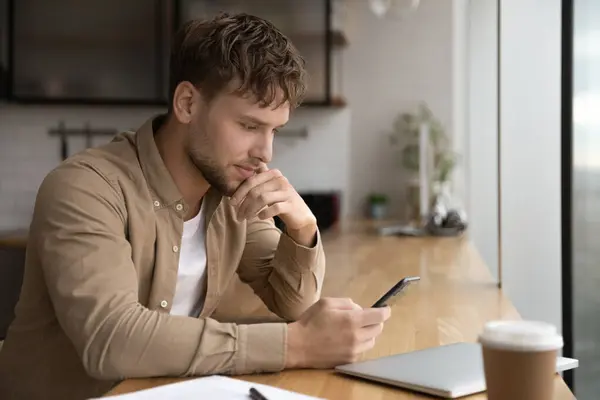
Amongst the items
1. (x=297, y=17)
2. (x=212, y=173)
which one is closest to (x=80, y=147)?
(x=297, y=17)

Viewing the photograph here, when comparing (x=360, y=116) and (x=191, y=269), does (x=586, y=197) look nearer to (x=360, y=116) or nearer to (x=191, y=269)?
(x=191, y=269)

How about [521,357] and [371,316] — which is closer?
[521,357]

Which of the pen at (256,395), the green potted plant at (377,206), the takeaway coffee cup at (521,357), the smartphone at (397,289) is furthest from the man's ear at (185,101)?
the green potted plant at (377,206)

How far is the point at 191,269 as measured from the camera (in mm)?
1580

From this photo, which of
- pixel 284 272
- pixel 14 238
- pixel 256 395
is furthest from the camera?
pixel 14 238

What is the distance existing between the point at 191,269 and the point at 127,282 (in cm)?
32

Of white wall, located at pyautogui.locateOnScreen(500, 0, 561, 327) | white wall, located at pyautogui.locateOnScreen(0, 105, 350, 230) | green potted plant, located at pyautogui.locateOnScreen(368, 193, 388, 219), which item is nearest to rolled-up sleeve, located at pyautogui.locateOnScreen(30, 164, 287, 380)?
white wall, located at pyautogui.locateOnScreen(500, 0, 561, 327)

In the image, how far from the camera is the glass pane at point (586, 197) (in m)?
1.91

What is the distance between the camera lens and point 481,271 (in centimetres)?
250

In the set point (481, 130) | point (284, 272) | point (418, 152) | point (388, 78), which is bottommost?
point (284, 272)

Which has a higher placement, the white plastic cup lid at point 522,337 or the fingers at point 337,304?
the white plastic cup lid at point 522,337

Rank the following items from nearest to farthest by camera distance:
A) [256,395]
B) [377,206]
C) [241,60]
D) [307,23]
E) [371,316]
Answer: [256,395]
[371,316]
[241,60]
[307,23]
[377,206]

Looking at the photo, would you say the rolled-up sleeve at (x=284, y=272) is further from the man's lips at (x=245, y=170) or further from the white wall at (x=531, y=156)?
the white wall at (x=531, y=156)

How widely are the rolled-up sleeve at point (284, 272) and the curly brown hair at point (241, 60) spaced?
A: 317 millimetres
